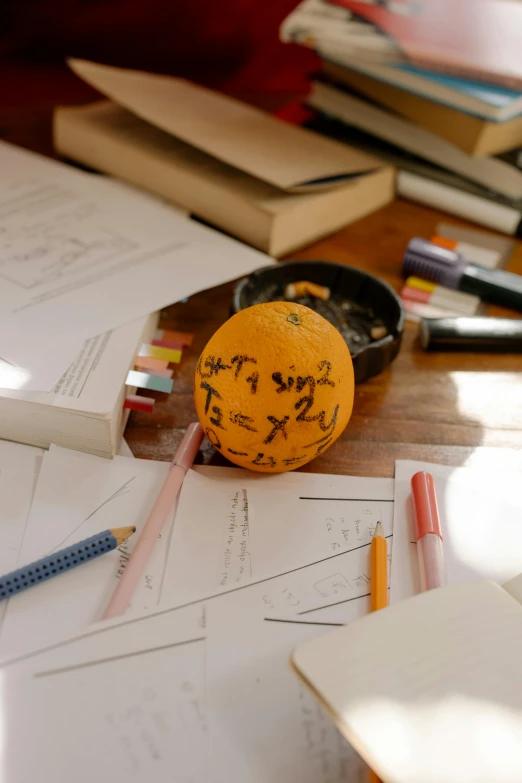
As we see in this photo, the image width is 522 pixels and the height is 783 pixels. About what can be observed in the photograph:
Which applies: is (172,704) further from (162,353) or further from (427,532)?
(162,353)

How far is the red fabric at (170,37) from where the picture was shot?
52.7 inches

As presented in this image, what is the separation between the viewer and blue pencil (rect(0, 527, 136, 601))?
0.45m

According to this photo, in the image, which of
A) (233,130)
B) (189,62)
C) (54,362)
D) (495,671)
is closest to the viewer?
(495,671)

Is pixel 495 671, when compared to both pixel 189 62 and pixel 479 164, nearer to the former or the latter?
pixel 479 164

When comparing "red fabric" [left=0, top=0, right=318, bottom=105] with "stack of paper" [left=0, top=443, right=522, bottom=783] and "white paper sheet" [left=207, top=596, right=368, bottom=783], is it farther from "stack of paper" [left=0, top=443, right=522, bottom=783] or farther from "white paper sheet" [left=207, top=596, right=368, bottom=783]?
"white paper sheet" [left=207, top=596, right=368, bottom=783]

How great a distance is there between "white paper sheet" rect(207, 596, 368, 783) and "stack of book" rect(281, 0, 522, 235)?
66 cm

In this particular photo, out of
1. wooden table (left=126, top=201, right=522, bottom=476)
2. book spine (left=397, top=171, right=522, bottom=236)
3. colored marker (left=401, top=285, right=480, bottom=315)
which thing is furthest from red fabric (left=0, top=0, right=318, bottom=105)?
wooden table (left=126, top=201, right=522, bottom=476)

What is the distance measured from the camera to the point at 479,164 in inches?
36.1

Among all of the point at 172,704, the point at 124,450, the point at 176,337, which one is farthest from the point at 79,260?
the point at 172,704

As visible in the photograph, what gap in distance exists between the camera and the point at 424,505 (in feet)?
1.70

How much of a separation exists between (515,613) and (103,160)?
75 cm

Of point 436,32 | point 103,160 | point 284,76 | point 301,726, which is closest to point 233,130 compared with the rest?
point 103,160

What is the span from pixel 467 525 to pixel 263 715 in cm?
21

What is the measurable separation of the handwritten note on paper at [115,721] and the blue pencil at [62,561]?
0.23ft
